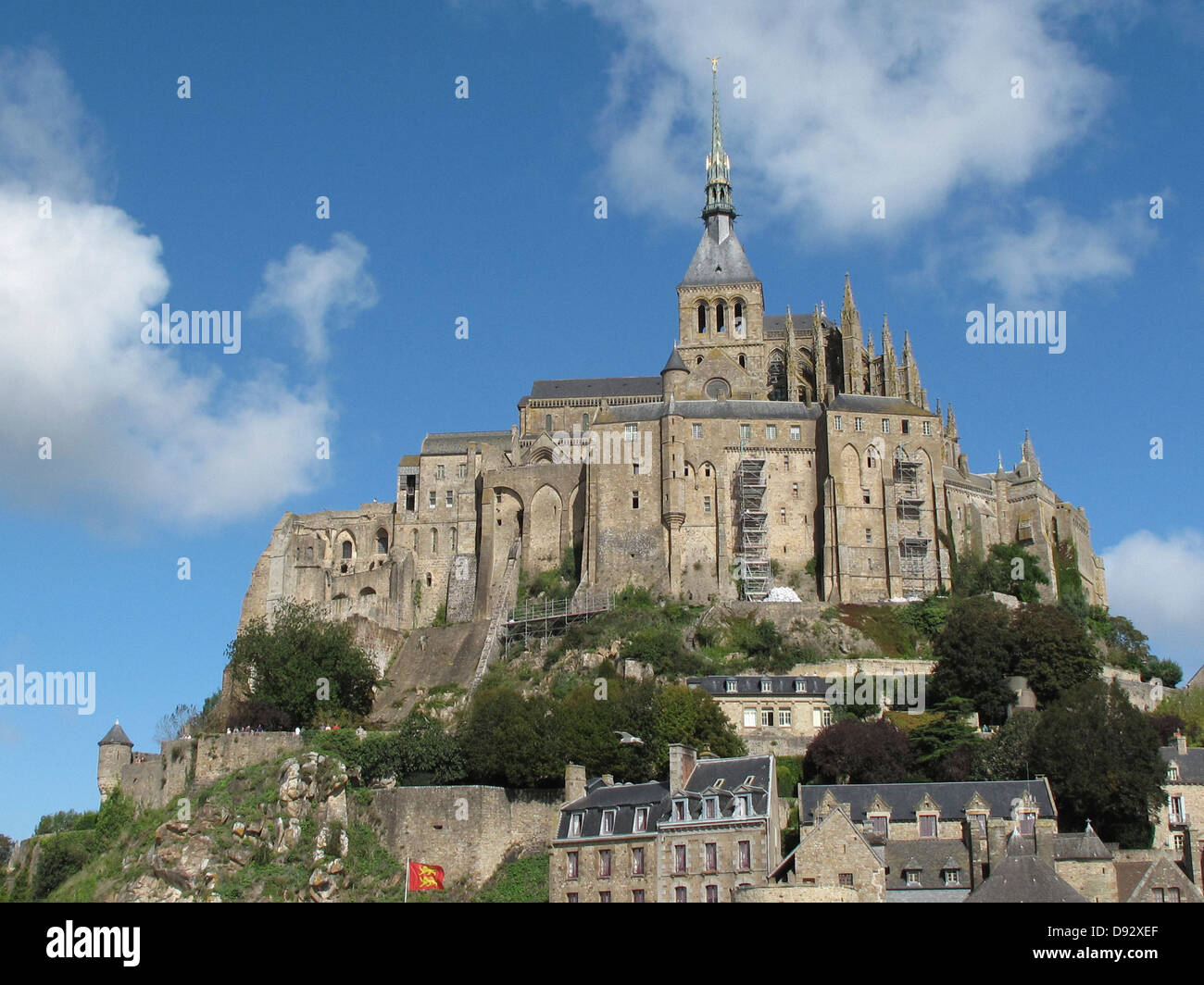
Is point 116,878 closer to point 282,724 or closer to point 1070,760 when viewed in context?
point 282,724

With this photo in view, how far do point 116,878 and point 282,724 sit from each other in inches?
377

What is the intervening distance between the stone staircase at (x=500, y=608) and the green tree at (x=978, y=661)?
2183 centimetres

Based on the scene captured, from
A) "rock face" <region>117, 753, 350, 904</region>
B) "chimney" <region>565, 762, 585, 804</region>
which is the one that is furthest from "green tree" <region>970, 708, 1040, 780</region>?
"rock face" <region>117, 753, 350, 904</region>

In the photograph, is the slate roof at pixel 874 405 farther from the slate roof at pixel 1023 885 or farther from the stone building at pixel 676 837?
the slate roof at pixel 1023 885

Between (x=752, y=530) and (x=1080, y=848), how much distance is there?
34.0 m

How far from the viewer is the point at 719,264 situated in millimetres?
94438

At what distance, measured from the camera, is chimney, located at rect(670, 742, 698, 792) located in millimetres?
47219

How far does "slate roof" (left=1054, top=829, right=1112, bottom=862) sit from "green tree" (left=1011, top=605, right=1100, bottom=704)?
573 inches

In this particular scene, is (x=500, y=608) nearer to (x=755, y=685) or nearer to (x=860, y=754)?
(x=755, y=685)

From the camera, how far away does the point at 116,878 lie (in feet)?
189

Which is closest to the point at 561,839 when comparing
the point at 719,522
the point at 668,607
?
the point at 668,607

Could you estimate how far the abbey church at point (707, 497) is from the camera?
77125 millimetres

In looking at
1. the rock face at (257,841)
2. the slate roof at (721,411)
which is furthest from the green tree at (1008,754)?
the slate roof at (721,411)
